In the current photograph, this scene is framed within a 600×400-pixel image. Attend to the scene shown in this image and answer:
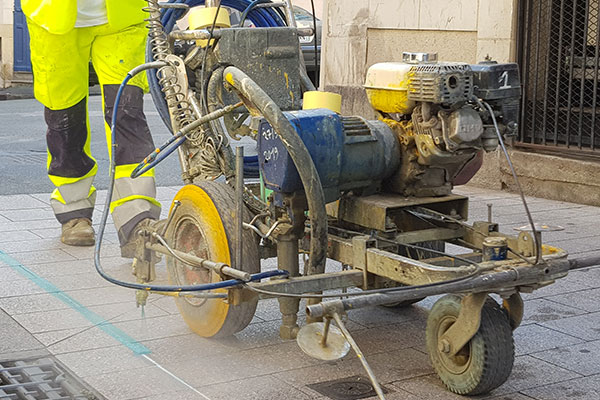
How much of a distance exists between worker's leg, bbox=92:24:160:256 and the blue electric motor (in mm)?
2036

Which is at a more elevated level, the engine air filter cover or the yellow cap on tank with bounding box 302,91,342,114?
the engine air filter cover

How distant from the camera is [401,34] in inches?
368

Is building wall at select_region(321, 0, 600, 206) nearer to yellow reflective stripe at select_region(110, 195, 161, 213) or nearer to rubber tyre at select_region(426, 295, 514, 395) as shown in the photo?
yellow reflective stripe at select_region(110, 195, 161, 213)

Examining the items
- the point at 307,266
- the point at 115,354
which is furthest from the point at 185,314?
the point at 307,266

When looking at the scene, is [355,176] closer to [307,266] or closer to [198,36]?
[307,266]

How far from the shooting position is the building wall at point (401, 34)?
27.6 ft

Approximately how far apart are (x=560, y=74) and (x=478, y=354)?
4.80m

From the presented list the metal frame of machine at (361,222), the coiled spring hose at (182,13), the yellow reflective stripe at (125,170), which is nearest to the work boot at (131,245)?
the yellow reflective stripe at (125,170)

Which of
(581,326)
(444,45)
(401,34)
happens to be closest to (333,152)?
(581,326)

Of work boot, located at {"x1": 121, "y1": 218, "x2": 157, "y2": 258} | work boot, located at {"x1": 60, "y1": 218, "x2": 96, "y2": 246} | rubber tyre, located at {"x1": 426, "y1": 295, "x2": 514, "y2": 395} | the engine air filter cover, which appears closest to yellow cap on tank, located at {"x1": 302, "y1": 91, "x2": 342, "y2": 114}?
the engine air filter cover

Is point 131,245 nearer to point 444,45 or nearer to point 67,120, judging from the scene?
point 67,120

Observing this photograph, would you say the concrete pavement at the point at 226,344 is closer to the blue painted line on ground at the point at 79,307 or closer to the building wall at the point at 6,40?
the blue painted line on ground at the point at 79,307

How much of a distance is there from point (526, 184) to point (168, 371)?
473 centimetres

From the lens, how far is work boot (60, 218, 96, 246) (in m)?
6.40
